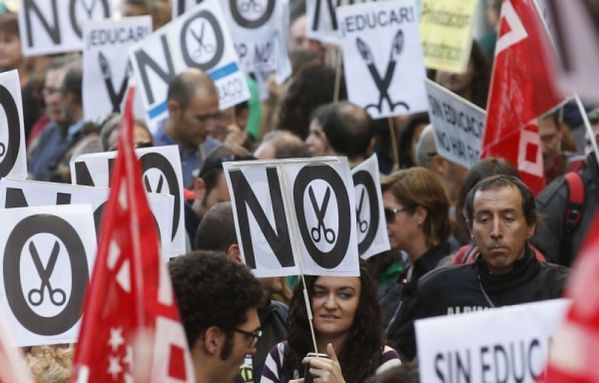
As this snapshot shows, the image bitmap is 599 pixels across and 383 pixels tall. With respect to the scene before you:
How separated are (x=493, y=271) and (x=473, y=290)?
0.40 ft

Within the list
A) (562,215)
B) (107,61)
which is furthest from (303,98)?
(562,215)

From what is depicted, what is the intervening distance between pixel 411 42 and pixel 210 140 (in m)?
1.47

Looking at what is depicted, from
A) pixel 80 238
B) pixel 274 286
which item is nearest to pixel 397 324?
pixel 274 286

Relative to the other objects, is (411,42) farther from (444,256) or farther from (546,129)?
(444,256)

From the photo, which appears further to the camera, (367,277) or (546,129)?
(546,129)

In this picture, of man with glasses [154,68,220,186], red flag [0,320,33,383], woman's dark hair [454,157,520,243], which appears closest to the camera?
red flag [0,320,33,383]

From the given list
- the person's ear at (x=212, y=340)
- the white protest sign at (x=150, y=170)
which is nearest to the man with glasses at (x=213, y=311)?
the person's ear at (x=212, y=340)

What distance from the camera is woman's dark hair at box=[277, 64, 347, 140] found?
12.3m

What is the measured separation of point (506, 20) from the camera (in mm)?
9445

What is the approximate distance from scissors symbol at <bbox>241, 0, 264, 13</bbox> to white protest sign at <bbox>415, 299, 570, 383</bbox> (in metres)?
8.41

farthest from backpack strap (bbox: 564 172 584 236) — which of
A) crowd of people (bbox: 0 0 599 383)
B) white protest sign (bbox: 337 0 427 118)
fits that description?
white protest sign (bbox: 337 0 427 118)

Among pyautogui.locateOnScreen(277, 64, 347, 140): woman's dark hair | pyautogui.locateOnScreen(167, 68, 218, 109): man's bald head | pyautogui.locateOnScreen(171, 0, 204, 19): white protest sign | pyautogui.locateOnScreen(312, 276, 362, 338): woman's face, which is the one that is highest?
pyautogui.locateOnScreen(171, 0, 204, 19): white protest sign

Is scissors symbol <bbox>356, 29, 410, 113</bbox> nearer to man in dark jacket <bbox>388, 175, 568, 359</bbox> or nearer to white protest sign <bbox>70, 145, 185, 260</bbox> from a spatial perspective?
white protest sign <bbox>70, 145, 185, 260</bbox>

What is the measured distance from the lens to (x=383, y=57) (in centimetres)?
1164
